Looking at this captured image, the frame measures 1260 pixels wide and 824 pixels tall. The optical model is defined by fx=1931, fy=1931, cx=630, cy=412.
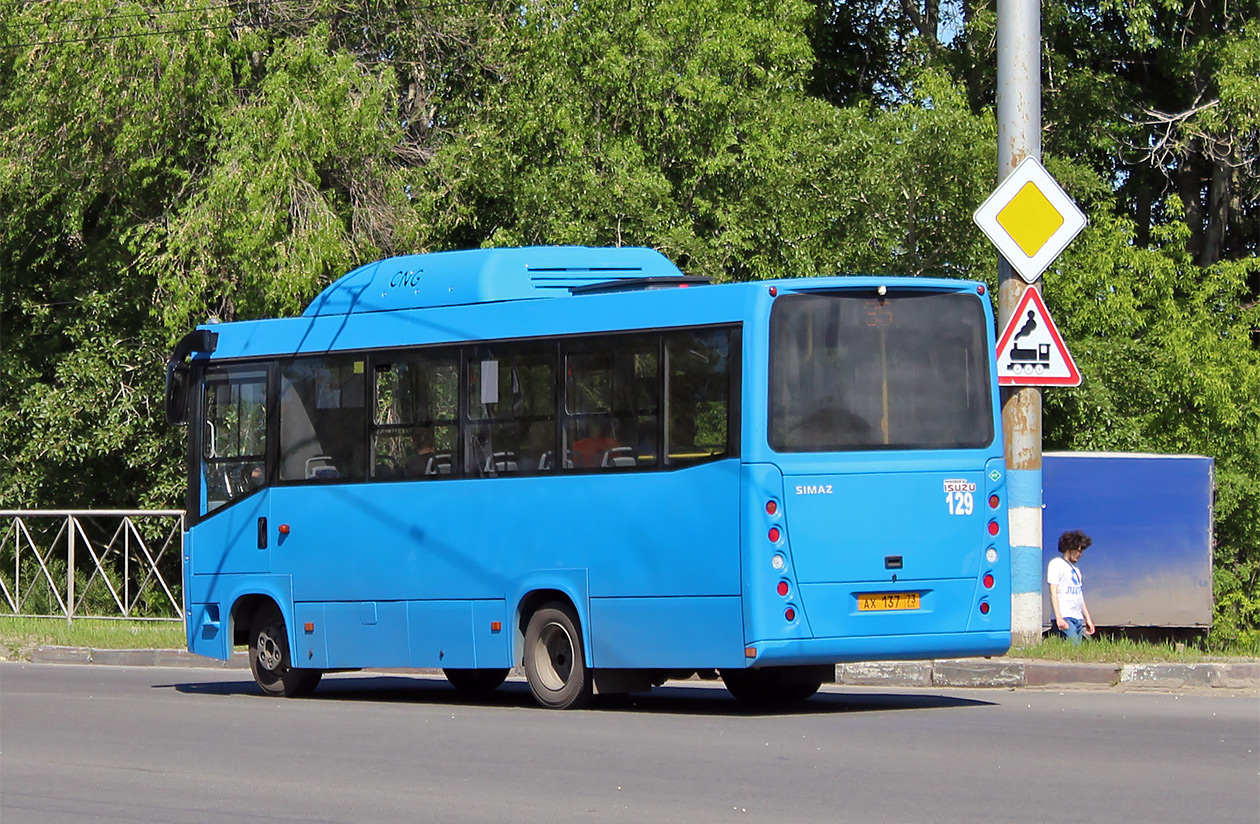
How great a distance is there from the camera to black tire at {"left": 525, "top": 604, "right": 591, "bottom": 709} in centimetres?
1366

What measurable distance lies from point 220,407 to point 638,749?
671cm

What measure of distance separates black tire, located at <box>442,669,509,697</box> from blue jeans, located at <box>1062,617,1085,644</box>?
4931 millimetres

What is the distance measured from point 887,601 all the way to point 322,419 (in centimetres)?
503

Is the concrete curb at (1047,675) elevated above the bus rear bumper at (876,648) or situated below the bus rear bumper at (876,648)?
below

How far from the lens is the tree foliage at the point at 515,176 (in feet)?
78.9

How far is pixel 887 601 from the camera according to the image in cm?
1290

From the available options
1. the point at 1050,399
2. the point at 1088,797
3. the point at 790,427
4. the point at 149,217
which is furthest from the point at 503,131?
the point at 1088,797

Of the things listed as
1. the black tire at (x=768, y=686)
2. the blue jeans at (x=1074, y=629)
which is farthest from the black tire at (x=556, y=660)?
the blue jeans at (x=1074, y=629)

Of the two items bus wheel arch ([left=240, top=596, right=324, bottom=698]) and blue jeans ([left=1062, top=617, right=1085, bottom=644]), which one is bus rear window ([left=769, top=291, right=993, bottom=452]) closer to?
blue jeans ([left=1062, top=617, right=1085, bottom=644])

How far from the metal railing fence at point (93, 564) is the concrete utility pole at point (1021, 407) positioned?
10.9 m

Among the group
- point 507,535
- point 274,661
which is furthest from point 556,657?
point 274,661

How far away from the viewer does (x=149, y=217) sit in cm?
2722

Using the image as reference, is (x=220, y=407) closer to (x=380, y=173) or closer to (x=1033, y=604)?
(x=1033, y=604)

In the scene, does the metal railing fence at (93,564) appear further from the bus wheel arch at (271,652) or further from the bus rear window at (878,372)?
the bus rear window at (878,372)
